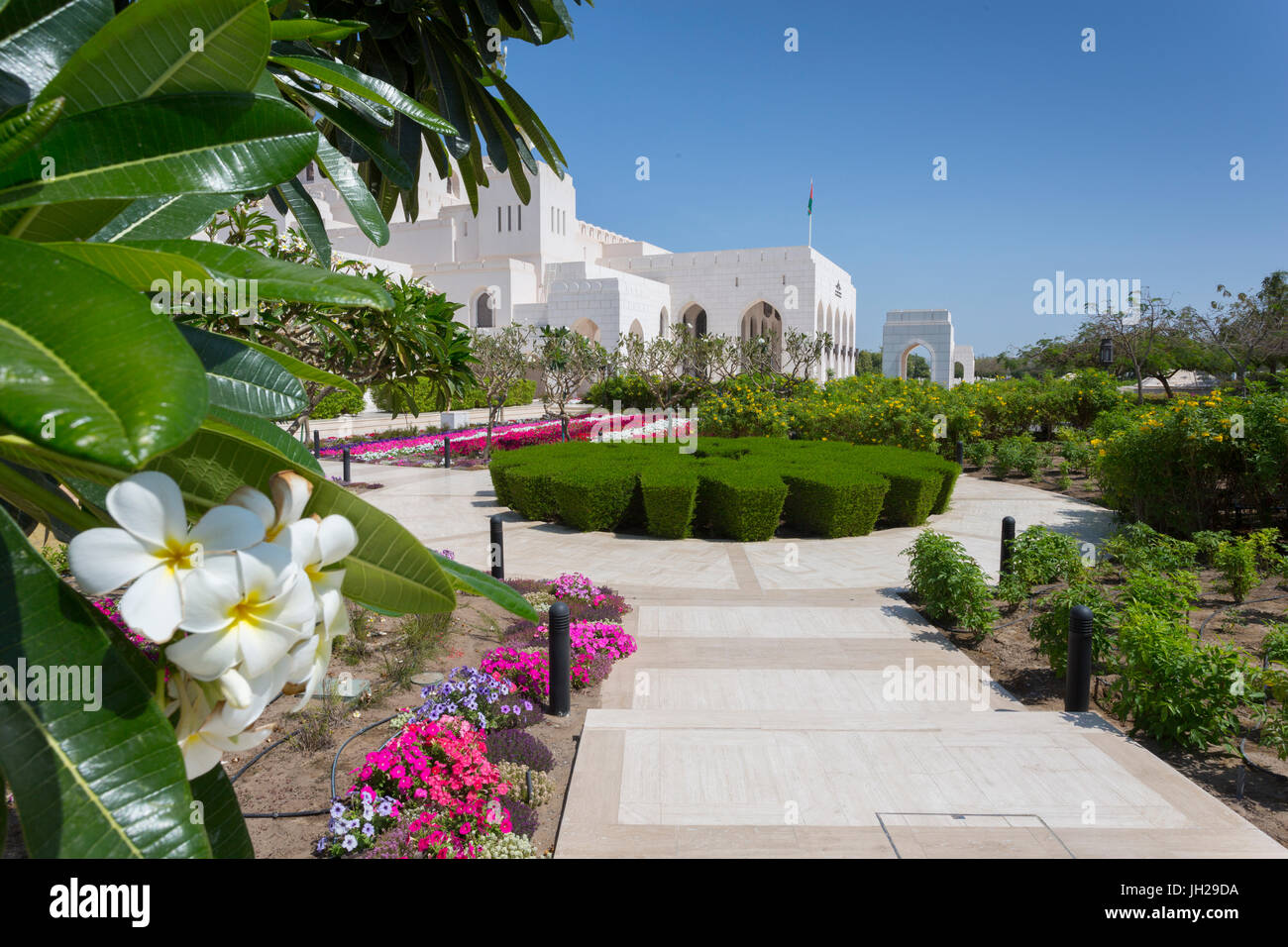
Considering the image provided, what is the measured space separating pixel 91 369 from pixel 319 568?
0.23m

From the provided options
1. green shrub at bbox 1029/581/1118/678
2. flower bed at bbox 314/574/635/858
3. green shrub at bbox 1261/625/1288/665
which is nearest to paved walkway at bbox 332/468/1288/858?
flower bed at bbox 314/574/635/858

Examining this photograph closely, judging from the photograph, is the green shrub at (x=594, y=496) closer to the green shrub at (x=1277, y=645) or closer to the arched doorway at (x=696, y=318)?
the green shrub at (x=1277, y=645)

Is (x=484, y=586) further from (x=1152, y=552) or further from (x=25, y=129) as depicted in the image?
(x=1152, y=552)

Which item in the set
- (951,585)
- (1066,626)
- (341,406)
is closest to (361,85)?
(1066,626)

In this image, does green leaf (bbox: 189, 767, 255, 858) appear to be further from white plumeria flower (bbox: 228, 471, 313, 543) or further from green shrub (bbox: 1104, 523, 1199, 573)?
green shrub (bbox: 1104, 523, 1199, 573)

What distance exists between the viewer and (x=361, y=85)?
1.24 m

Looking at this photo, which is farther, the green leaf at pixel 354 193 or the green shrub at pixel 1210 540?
the green shrub at pixel 1210 540

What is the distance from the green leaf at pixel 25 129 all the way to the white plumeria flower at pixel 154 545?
25 cm

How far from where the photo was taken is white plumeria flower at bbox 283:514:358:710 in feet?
1.80

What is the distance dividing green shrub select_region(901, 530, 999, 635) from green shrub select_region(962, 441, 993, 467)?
1026 centimetres

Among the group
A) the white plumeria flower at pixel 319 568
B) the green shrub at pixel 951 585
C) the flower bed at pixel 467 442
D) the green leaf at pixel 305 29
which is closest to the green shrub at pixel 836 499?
the green shrub at pixel 951 585

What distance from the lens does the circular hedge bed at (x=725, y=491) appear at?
9867 mm
